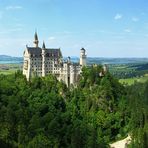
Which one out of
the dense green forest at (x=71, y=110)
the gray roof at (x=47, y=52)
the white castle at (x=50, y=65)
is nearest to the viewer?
the dense green forest at (x=71, y=110)

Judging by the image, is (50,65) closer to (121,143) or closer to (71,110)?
(71,110)

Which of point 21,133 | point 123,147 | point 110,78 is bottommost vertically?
point 123,147

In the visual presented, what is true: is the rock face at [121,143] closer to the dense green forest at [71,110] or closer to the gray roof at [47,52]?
the dense green forest at [71,110]

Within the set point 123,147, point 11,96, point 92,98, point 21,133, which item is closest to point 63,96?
point 92,98

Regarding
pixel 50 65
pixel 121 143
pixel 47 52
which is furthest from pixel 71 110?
pixel 47 52

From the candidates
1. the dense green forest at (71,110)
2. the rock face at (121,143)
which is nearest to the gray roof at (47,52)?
the dense green forest at (71,110)

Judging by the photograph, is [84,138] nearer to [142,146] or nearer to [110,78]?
[142,146]

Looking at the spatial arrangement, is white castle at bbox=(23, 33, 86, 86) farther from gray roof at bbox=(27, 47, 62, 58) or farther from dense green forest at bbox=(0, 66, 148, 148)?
dense green forest at bbox=(0, 66, 148, 148)
